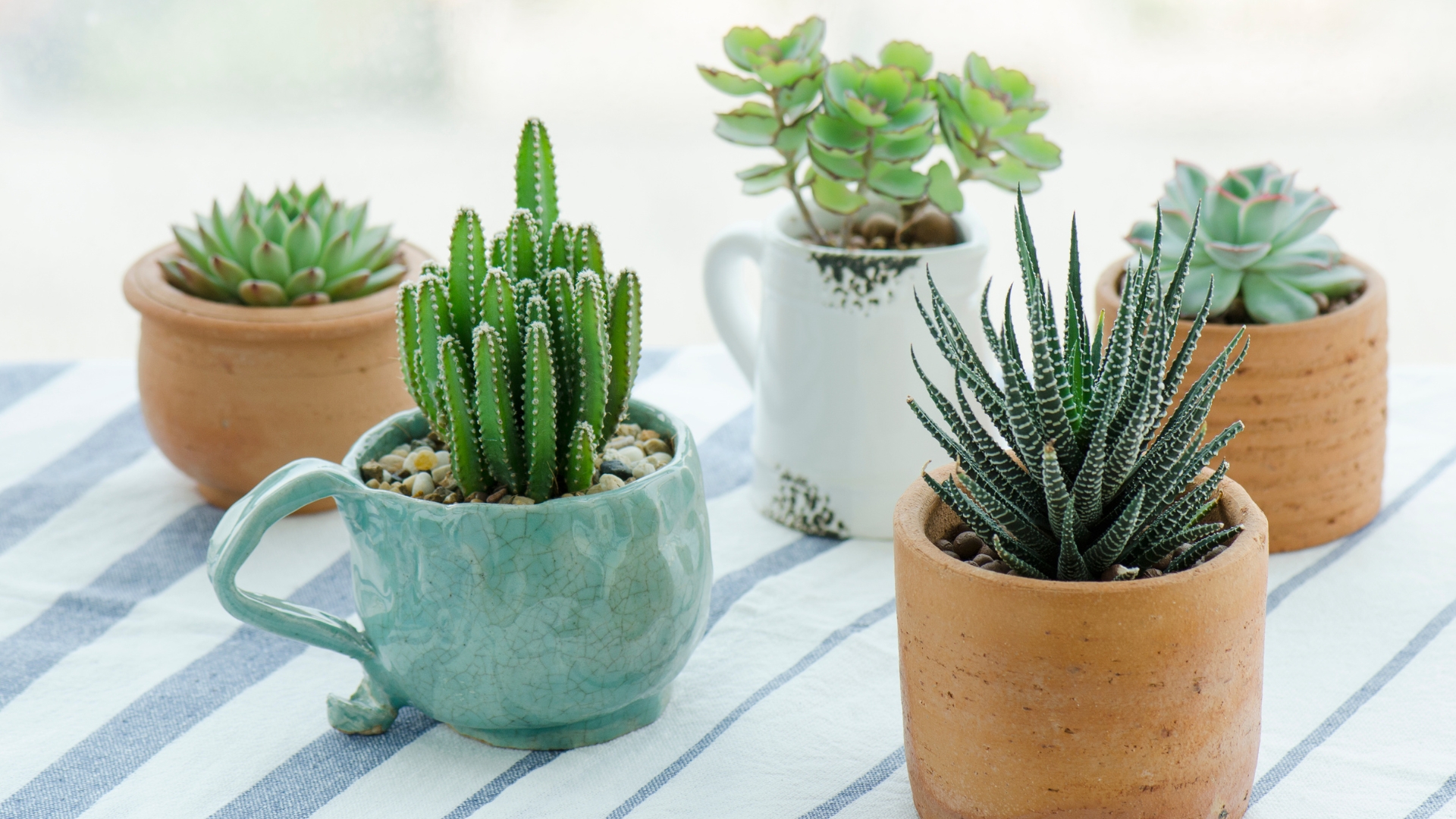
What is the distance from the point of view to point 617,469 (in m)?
0.69

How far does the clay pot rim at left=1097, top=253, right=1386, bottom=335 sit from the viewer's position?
81 centimetres

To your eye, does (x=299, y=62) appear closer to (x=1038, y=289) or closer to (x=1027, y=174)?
(x=1027, y=174)

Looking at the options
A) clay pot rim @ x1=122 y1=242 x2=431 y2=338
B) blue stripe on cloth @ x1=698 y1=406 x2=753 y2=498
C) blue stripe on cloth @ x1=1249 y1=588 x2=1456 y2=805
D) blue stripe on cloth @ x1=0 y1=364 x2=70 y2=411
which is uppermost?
clay pot rim @ x1=122 y1=242 x2=431 y2=338

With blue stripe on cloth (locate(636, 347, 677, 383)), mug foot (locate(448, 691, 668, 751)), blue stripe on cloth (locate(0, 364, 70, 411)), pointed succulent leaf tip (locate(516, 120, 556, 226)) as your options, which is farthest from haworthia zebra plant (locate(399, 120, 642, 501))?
blue stripe on cloth (locate(0, 364, 70, 411))

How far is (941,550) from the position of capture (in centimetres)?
59

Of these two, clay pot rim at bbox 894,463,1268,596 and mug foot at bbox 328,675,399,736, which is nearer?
clay pot rim at bbox 894,463,1268,596

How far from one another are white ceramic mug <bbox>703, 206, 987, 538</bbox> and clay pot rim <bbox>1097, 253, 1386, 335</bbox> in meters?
0.08

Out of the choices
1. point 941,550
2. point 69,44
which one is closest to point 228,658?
point 941,550

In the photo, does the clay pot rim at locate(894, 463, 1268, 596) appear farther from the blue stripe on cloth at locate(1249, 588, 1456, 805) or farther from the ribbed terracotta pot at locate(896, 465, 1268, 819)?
the blue stripe on cloth at locate(1249, 588, 1456, 805)

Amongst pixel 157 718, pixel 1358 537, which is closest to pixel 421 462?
pixel 157 718

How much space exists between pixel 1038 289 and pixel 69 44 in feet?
6.36

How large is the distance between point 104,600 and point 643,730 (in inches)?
14.4

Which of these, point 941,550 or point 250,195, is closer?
point 941,550

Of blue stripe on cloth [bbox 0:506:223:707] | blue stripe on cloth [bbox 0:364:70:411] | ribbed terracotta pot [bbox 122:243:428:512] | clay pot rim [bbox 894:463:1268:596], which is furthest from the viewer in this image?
blue stripe on cloth [bbox 0:364:70:411]
